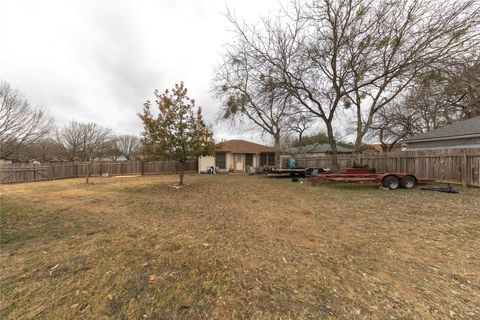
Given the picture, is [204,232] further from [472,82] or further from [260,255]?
[472,82]

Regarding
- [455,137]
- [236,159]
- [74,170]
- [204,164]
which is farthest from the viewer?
[236,159]

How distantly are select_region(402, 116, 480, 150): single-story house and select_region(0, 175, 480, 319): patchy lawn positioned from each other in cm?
848

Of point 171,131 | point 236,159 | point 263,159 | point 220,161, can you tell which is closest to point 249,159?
point 236,159

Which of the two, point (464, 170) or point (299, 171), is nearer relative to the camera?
point (464, 170)

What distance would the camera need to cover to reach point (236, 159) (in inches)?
925

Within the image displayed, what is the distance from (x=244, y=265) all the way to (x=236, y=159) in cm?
2066

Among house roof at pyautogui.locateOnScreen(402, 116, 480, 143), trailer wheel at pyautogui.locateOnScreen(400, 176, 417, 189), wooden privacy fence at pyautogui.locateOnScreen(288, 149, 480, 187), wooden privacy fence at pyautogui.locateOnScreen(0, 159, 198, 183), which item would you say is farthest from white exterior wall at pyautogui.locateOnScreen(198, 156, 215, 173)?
Answer: house roof at pyautogui.locateOnScreen(402, 116, 480, 143)

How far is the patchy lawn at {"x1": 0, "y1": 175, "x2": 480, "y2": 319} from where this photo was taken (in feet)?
6.84

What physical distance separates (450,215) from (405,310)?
475cm

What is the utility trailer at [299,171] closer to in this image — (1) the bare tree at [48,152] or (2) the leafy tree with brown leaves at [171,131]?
(2) the leafy tree with brown leaves at [171,131]

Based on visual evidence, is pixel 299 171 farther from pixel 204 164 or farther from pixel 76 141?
pixel 76 141

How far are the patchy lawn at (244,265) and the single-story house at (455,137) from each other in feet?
27.8

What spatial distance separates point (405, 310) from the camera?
6.61 feet

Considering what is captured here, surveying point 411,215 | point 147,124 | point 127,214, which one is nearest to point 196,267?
point 127,214
